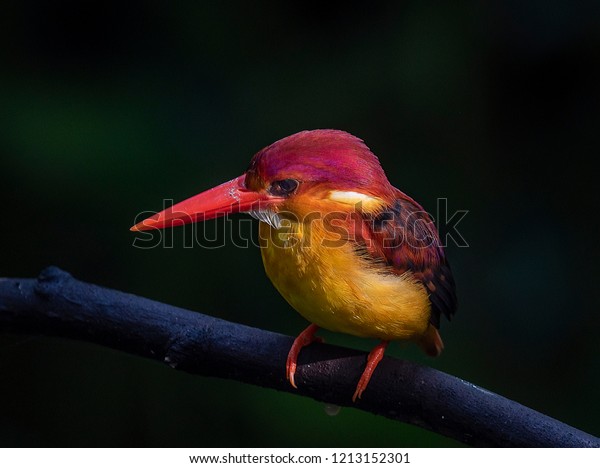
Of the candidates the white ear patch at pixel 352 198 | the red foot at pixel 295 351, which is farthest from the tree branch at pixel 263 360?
the white ear patch at pixel 352 198

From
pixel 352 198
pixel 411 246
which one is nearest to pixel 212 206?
pixel 352 198

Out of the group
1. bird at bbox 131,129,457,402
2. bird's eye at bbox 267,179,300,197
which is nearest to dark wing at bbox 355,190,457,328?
bird at bbox 131,129,457,402

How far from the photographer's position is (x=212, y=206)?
139 cm

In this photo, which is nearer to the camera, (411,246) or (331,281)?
(331,281)

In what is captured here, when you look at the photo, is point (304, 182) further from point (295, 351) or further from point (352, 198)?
point (295, 351)

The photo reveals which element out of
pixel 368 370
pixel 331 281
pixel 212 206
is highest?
pixel 212 206

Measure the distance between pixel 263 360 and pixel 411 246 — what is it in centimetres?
32

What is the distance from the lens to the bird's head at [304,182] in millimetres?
1319

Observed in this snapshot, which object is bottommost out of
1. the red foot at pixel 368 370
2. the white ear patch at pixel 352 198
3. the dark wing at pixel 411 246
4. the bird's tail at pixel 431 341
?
the red foot at pixel 368 370

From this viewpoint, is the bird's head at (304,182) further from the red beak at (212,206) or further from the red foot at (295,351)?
the red foot at (295,351)

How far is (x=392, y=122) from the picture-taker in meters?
2.12

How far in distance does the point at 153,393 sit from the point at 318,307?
39.9 inches

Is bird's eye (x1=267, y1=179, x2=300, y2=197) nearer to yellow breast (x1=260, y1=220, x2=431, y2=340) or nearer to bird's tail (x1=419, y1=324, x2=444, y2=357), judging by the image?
yellow breast (x1=260, y1=220, x2=431, y2=340)

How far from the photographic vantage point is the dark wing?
4.55 ft
